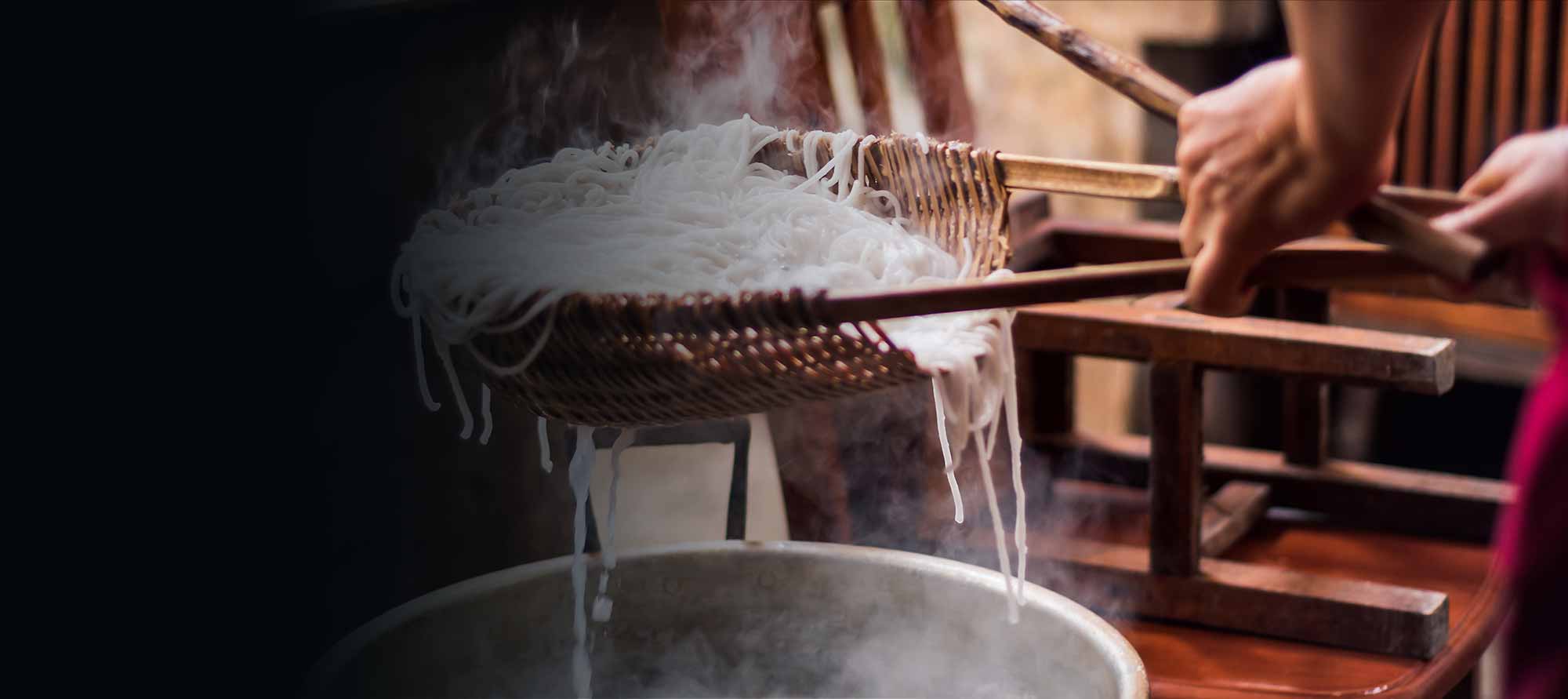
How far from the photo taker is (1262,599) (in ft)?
8.18

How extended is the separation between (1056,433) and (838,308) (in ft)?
6.65

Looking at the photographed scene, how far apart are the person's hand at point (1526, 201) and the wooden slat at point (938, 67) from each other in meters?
1.81

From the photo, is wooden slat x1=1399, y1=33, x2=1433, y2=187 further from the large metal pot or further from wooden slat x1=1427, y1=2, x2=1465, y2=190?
the large metal pot

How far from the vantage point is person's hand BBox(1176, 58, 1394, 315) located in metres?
1.36

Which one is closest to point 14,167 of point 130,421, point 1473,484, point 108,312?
point 108,312

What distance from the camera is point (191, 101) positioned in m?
1.84

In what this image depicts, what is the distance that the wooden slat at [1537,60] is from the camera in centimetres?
443

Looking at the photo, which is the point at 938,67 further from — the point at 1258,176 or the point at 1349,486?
the point at 1258,176

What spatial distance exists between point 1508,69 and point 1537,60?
0.47 ft

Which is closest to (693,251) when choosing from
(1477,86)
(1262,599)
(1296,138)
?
(1296,138)

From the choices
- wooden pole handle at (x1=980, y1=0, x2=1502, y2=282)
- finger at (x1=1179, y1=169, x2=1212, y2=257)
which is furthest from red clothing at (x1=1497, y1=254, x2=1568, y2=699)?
finger at (x1=1179, y1=169, x2=1212, y2=257)

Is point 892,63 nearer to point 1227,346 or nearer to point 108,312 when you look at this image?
point 1227,346

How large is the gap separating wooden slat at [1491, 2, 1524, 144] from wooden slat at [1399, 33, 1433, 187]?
242mm

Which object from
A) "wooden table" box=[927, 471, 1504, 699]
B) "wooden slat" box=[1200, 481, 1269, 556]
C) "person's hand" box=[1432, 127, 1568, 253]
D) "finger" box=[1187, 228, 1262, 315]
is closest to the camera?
"person's hand" box=[1432, 127, 1568, 253]
